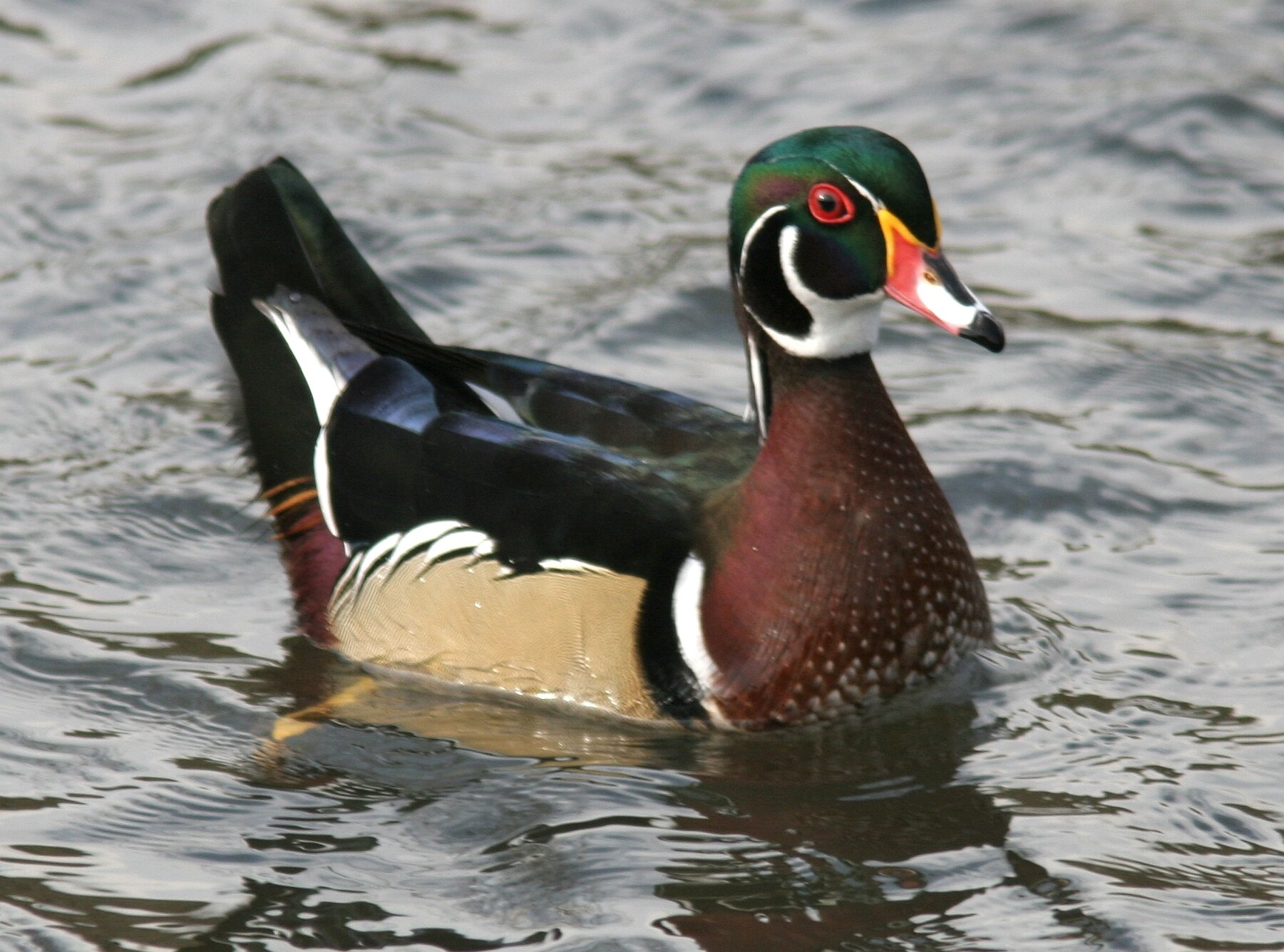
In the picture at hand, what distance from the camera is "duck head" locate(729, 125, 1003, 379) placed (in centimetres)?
510

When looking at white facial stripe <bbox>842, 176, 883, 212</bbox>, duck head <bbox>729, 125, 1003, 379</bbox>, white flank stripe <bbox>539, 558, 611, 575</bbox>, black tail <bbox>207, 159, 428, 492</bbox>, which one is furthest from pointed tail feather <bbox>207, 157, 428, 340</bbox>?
white facial stripe <bbox>842, 176, 883, 212</bbox>

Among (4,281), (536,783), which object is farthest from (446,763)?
(4,281)

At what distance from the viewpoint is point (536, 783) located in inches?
207

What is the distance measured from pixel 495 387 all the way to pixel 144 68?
5464mm

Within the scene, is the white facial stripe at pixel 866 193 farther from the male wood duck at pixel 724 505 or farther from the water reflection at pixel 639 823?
the water reflection at pixel 639 823

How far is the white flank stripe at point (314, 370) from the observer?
586 cm

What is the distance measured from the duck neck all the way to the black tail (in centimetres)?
137

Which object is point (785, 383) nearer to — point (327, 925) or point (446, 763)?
point (446, 763)

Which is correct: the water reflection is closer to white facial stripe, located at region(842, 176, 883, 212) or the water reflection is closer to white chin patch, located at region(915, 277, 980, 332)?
white chin patch, located at region(915, 277, 980, 332)

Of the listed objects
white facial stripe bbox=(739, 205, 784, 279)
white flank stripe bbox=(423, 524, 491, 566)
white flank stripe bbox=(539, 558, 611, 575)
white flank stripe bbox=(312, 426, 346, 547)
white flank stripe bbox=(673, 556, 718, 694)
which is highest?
white facial stripe bbox=(739, 205, 784, 279)

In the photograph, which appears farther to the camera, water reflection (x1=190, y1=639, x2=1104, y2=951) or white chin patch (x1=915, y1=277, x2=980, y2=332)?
white chin patch (x1=915, y1=277, x2=980, y2=332)

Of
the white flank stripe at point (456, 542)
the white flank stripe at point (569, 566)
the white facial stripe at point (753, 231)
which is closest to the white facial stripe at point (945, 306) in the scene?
the white facial stripe at point (753, 231)

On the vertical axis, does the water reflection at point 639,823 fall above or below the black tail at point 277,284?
below

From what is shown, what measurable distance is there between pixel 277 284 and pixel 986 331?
2.30 metres
